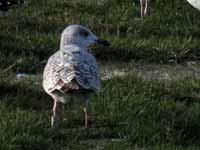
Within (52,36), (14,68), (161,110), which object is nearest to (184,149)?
(161,110)

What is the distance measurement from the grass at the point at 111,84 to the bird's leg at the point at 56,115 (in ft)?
0.25

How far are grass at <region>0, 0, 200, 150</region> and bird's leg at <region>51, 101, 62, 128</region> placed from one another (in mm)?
77

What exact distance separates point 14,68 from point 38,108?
1.19 metres

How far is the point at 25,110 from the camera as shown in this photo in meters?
7.71

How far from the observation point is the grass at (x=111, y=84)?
7.05 m

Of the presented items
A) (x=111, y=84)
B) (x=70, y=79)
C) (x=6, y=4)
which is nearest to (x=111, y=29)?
(x=6, y=4)

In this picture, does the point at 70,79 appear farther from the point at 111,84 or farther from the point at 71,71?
the point at 111,84

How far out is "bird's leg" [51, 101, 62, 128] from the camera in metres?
7.31

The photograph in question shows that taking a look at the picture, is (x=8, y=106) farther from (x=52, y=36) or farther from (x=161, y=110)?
(x=52, y=36)

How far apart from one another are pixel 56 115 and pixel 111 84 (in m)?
1.23

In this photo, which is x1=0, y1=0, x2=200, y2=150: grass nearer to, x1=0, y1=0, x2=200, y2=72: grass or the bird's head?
x1=0, y1=0, x2=200, y2=72: grass

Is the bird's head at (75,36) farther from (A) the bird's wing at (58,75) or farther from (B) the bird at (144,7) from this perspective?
(B) the bird at (144,7)

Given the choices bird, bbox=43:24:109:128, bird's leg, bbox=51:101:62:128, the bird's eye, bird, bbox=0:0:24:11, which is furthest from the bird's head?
bird, bbox=0:0:24:11

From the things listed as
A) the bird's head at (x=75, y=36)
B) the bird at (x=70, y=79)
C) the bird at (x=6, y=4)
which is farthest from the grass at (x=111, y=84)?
the bird's head at (x=75, y=36)
